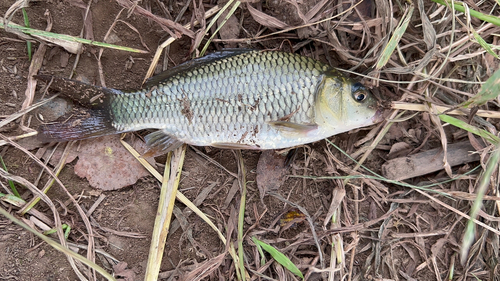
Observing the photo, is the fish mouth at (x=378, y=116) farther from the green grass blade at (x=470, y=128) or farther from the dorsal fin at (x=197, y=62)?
the dorsal fin at (x=197, y=62)

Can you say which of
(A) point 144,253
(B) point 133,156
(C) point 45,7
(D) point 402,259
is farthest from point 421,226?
(C) point 45,7

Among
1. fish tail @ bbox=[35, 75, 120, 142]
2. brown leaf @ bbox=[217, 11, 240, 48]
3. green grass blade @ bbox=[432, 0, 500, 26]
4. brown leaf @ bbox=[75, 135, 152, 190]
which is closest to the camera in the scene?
green grass blade @ bbox=[432, 0, 500, 26]

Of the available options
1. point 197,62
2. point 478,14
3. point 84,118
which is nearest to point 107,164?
point 84,118

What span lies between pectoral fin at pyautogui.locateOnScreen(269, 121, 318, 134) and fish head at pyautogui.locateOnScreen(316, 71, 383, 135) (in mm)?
87

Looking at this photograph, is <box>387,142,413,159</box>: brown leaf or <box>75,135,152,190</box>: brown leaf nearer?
<box>75,135,152,190</box>: brown leaf

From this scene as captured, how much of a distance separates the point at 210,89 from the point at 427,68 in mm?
1711

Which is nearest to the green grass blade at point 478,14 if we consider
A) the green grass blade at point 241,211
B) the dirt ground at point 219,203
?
the dirt ground at point 219,203

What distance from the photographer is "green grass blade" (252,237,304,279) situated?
7.64 ft

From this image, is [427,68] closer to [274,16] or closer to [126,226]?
[274,16]

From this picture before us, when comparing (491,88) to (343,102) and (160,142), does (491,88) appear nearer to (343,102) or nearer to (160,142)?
(343,102)

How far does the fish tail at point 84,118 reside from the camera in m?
2.31

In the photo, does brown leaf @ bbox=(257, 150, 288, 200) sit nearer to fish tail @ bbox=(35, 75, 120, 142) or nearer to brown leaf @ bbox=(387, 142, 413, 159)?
brown leaf @ bbox=(387, 142, 413, 159)

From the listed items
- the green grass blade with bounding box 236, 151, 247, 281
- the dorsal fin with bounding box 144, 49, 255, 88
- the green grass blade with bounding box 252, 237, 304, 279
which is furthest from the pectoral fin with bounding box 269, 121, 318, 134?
the green grass blade with bounding box 252, 237, 304, 279

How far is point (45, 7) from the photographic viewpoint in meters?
2.42
